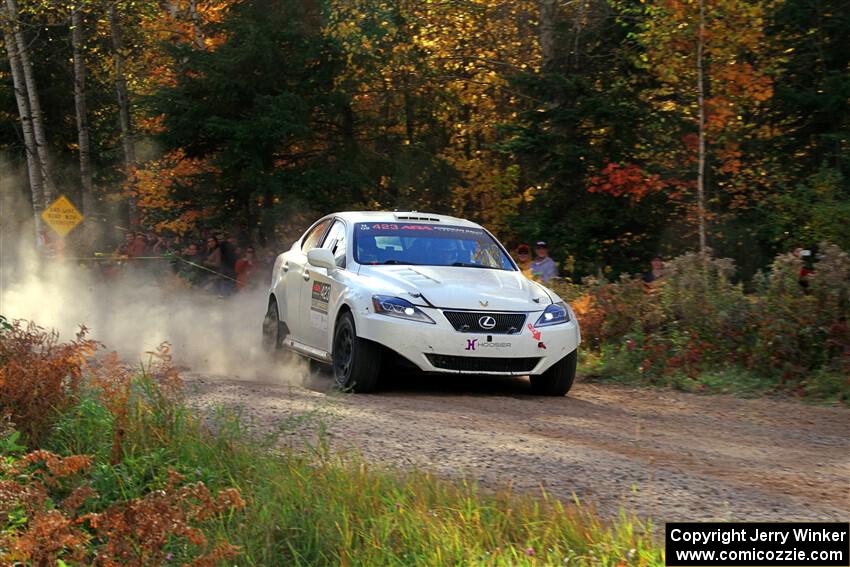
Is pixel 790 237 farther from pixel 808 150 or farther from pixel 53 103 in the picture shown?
pixel 53 103

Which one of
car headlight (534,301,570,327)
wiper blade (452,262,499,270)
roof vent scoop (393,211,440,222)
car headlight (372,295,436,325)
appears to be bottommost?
car headlight (534,301,570,327)

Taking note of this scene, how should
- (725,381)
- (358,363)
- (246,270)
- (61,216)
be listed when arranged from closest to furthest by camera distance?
(358,363), (725,381), (246,270), (61,216)

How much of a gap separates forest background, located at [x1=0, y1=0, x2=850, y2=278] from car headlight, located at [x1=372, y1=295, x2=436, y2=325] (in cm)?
1122

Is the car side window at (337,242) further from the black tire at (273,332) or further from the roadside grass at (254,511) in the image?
the roadside grass at (254,511)

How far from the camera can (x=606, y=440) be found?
8586 millimetres

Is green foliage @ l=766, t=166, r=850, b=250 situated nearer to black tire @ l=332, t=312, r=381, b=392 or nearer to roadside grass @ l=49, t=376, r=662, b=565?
black tire @ l=332, t=312, r=381, b=392

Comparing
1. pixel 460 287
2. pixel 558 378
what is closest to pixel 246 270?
pixel 460 287

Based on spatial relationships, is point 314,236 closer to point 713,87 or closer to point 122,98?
point 713,87

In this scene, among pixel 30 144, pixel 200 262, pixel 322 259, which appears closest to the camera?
pixel 322 259

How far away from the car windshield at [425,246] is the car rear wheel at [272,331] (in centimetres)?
196

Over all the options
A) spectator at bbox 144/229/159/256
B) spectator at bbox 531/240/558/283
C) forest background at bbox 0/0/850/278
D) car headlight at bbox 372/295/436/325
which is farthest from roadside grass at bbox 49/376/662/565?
spectator at bbox 144/229/159/256

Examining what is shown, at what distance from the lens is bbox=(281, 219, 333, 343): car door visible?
1295 centimetres

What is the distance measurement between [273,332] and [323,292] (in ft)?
6.97

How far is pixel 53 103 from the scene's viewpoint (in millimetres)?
43281
